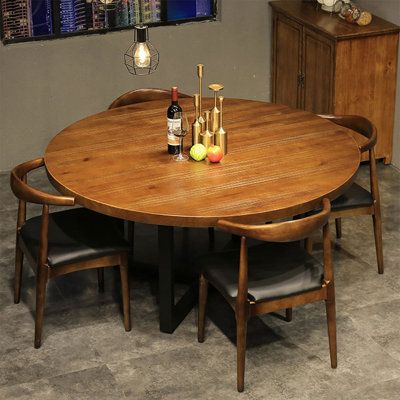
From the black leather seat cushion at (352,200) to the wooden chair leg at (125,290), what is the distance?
1.23m

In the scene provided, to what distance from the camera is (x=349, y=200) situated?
5.64 metres

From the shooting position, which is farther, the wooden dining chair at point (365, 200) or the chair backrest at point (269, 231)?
the wooden dining chair at point (365, 200)

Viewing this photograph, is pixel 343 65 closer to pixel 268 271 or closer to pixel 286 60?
pixel 286 60

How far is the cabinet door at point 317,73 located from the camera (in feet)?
22.7

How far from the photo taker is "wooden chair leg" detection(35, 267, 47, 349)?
501 cm

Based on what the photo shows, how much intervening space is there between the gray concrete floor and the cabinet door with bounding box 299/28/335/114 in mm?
1481

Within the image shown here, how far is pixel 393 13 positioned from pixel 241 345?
3.17 m

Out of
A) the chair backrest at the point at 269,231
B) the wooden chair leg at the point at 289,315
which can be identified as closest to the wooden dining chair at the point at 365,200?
→ the wooden chair leg at the point at 289,315

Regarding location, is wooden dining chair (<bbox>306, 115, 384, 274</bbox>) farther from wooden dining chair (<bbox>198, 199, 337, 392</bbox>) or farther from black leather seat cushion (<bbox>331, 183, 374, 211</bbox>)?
wooden dining chair (<bbox>198, 199, 337, 392</bbox>)

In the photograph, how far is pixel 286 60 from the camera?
24.7 ft

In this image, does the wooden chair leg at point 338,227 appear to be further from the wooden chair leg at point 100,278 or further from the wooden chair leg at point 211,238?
the wooden chair leg at point 100,278

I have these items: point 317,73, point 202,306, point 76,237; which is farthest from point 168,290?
point 317,73

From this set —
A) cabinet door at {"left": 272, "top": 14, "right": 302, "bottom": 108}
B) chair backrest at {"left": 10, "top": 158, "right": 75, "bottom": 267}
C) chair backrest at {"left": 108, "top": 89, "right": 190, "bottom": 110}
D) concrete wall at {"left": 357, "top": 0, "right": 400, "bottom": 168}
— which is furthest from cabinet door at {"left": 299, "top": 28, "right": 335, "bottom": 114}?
chair backrest at {"left": 10, "top": 158, "right": 75, "bottom": 267}

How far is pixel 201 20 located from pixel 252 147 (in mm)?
2343
